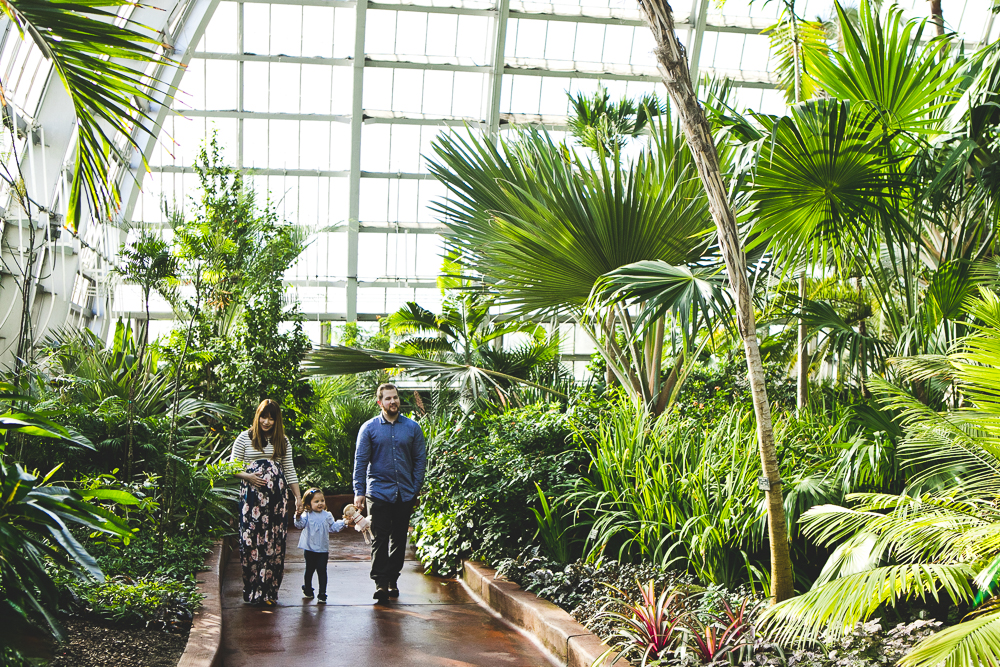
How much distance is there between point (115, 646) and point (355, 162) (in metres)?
12.9

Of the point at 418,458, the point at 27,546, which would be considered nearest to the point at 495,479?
the point at 418,458

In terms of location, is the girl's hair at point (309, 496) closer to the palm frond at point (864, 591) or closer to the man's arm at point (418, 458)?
the man's arm at point (418, 458)

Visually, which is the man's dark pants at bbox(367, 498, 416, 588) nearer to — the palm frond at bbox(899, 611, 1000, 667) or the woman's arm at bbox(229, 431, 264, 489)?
the woman's arm at bbox(229, 431, 264, 489)

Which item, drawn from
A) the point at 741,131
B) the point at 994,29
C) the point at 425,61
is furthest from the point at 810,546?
the point at 994,29

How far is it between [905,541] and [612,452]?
2.22m

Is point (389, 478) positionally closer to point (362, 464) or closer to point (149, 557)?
point (362, 464)

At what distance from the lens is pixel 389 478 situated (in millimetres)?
5152

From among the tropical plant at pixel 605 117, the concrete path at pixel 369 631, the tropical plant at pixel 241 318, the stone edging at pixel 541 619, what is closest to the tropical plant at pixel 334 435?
the tropical plant at pixel 241 318

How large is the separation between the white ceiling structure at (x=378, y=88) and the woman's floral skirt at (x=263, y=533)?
9.49 meters

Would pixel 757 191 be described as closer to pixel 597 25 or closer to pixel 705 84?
pixel 705 84

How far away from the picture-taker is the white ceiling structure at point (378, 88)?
48.0 feet

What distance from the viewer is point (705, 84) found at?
17.7 feet

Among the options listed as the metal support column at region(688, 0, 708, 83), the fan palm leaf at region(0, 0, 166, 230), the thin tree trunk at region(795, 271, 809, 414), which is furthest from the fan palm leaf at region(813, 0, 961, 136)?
the metal support column at region(688, 0, 708, 83)

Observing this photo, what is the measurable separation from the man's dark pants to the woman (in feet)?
1.63
